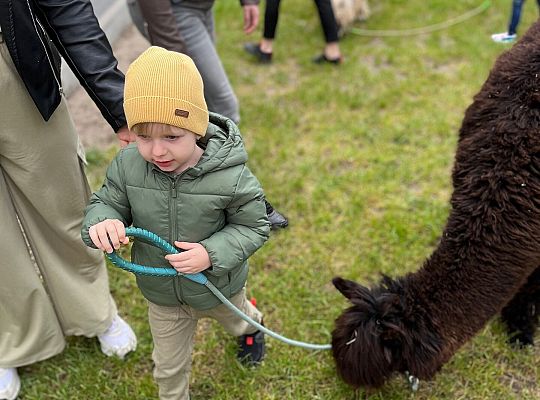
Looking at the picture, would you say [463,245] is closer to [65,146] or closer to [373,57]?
[65,146]

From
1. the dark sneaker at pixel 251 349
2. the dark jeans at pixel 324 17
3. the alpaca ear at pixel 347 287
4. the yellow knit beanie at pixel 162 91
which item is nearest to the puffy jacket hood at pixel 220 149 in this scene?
the yellow knit beanie at pixel 162 91

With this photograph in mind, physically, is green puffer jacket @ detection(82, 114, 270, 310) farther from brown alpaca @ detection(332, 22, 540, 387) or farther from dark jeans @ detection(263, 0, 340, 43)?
dark jeans @ detection(263, 0, 340, 43)

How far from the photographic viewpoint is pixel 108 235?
207 centimetres

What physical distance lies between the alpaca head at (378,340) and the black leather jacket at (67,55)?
1.30m

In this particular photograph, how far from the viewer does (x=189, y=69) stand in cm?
201

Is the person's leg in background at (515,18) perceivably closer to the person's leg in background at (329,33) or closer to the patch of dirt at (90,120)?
the person's leg in background at (329,33)

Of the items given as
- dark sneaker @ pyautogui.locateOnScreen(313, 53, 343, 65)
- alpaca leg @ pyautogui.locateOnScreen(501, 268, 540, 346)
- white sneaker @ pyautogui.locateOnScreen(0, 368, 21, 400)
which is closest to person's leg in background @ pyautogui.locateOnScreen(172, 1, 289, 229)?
white sneaker @ pyautogui.locateOnScreen(0, 368, 21, 400)

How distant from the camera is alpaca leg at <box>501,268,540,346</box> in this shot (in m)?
3.18

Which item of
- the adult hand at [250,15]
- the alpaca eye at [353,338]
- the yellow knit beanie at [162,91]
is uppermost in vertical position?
the yellow knit beanie at [162,91]

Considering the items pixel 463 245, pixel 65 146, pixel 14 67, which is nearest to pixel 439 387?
pixel 463 245

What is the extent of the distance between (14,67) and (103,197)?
0.61 m

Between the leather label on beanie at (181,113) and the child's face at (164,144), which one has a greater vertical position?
the leather label on beanie at (181,113)

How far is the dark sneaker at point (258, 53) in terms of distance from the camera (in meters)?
6.20

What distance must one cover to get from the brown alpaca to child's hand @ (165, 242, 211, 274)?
2.90 ft
